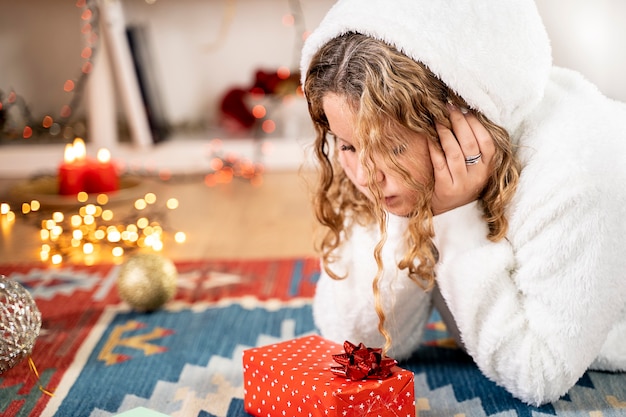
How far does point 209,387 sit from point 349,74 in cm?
50

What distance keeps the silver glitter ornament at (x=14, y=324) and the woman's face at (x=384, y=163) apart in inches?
18.4

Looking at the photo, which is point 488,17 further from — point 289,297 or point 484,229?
point 289,297

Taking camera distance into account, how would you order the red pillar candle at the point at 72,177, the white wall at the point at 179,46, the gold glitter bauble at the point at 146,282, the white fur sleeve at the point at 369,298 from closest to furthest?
the white fur sleeve at the point at 369,298
the gold glitter bauble at the point at 146,282
the red pillar candle at the point at 72,177
the white wall at the point at 179,46

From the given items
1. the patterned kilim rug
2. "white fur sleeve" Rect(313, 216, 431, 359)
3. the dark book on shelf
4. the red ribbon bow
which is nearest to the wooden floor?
the patterned kilim rug

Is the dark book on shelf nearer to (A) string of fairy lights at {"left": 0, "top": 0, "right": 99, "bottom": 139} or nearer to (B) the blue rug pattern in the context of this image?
(A) string of fairy lights at {"left": 0, "top": 0, "right": 99, "bottom": 139}

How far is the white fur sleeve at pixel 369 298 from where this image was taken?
1.13 metres

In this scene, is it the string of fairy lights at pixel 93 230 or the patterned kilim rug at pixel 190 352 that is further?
the string of fairy lights at pixel 93 230

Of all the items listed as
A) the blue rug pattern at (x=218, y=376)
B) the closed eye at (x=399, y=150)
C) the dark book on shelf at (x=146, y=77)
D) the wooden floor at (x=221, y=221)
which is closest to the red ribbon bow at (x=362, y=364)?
the blue rug pattern at (x=218, y=376)

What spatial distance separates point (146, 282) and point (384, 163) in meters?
0.63

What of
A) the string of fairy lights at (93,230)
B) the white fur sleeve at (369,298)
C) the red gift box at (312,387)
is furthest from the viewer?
the string of fairy lights at (93,230)

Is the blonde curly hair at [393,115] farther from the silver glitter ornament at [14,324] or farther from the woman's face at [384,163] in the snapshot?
the silver glitter ornament at [14,324]

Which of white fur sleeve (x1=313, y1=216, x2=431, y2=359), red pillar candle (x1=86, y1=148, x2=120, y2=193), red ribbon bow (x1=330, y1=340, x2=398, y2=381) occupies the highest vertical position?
red ribbon bow (x1=330, y1=340, x2=398, y2=381)

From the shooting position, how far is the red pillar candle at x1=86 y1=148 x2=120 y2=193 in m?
2.10

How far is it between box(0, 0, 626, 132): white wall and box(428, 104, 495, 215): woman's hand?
2.17m
